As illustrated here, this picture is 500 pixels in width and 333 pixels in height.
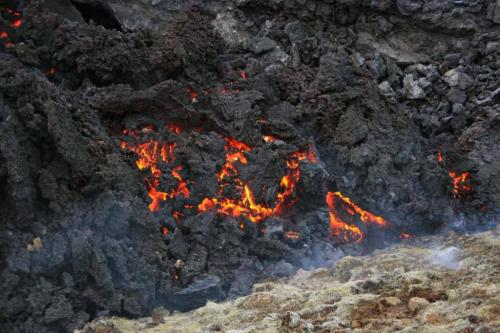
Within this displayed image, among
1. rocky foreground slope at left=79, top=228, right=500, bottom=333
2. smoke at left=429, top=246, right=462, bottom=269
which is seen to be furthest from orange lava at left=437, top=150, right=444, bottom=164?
smoke at left=429, top=246, right=462, bottom=269

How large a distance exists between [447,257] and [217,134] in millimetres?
5777

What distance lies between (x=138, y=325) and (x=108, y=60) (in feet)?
21.8

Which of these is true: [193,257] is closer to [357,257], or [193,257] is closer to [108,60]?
[357,257]

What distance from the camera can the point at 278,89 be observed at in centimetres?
1688

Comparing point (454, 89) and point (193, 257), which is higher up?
point (454, 89)

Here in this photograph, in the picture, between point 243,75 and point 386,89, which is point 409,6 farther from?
point 243,75

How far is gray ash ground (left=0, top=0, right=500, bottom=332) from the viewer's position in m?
12.4

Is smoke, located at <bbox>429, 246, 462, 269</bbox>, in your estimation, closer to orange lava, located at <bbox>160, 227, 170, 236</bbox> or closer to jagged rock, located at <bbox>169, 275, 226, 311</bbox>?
jagged rock, located at <bbox>169, 275, 226, 311</bbox>

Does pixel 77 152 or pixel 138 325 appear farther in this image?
pixel 77 152

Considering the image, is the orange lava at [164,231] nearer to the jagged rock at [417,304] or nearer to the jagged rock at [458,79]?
the jagged rock at [417,304]

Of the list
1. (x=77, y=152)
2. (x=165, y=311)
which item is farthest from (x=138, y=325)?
(x=77, y=152)

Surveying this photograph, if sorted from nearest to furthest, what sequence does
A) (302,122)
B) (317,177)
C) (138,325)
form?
(138,325)
(317,177)
(302,122)

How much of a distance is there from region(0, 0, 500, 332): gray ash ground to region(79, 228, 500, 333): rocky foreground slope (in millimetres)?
717

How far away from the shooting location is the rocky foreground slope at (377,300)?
9.75 meters
